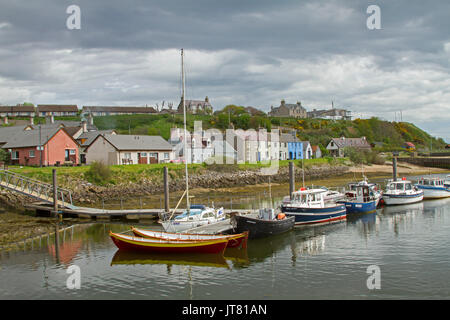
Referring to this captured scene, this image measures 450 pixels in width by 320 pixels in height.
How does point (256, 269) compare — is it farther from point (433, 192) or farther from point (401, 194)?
point (433, 192)

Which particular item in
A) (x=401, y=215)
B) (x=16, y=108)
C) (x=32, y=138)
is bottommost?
(x=401, y=215)

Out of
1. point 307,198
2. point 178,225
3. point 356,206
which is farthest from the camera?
point 356,206

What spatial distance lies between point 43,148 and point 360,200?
144 feet

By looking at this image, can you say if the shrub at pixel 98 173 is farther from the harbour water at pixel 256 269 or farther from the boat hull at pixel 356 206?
the boat hull at pixel 356 206

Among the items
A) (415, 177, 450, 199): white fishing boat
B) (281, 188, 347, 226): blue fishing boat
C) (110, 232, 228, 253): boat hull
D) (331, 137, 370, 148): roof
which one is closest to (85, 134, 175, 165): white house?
(281, 188, 347, 226): blue fishing boat

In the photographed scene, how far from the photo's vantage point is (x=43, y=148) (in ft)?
183

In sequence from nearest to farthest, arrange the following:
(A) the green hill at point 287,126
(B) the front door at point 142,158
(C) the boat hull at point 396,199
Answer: (C) the boat hull at point 396,199 < (B) the front door at point 142,158 < (A) the green hill at point 287,126

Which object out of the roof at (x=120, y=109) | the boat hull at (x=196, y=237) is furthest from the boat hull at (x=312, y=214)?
the roof at (x=120, y=109)

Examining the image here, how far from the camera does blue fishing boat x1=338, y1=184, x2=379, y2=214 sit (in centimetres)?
3747

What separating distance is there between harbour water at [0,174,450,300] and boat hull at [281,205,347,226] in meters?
1.94

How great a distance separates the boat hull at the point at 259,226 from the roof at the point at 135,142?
130 ft

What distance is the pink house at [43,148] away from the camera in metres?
55.9

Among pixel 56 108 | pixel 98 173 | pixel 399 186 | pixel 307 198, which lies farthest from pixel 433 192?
pixel 56 108
